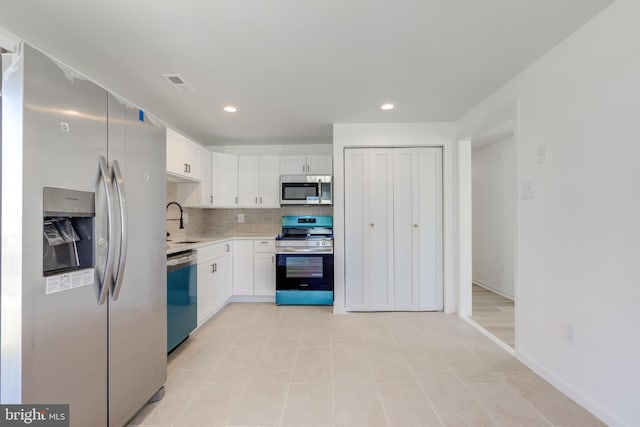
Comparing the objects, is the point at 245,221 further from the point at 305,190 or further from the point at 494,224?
the point at 494,224

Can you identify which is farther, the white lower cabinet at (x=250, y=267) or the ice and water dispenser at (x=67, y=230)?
the white lower cabinet at (x=250, y=267)

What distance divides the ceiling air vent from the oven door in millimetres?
2123

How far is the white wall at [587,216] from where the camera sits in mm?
1430

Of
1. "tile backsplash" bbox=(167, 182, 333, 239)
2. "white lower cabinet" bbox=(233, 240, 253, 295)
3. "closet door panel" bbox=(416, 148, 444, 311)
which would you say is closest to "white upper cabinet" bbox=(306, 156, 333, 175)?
"tile backsplash" bbox=(167, 182, 333, 239)

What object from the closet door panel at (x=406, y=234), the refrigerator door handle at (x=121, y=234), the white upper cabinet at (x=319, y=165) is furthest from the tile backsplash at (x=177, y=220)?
the closet door panel at (x=406, y=234)

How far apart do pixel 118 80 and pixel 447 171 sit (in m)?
3.42

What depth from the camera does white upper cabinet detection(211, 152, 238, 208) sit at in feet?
12.9

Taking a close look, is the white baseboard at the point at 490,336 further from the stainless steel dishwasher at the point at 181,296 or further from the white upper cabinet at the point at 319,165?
the stainless steel dishwasher at the point at 181,296

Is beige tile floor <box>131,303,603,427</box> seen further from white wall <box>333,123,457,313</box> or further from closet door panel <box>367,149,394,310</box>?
white wall <box>333,123,457,313</box>

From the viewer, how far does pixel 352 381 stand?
1956 mm

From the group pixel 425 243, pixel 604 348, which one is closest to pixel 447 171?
pixel 425 243

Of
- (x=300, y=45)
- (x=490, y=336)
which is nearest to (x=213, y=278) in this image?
(x=300, y=45)

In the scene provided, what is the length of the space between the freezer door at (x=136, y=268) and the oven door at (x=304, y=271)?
1.87m

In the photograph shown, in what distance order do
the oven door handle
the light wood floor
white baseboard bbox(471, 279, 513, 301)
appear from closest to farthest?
the light wood floor
the oven door handle
white baseboard bbox(471, 279, 513, 301)
